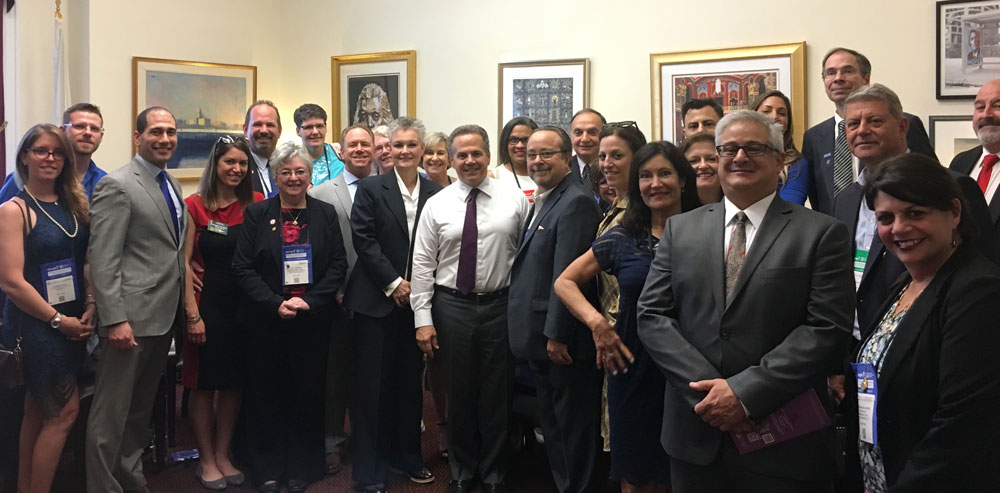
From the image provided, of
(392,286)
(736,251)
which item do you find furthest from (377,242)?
(736,251)

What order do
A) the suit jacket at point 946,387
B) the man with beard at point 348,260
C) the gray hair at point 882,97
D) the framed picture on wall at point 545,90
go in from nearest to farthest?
1. the suit jacket at point 946,387
2. the gray hair at point 882,97
3. the man with beard at point 348,260
4. the framed picture on wall at point 545,90

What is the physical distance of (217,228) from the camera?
370 centimetres

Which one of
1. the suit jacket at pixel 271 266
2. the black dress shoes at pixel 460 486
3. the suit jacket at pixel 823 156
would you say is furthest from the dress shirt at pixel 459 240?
the suit jacket at pixel 823 156

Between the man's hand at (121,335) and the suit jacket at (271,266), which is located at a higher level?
the suit jacket at (271,266)

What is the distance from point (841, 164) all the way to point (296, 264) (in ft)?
8.26

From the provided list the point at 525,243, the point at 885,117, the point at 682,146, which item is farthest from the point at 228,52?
the point at 885,117

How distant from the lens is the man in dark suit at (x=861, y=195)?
2.52 m

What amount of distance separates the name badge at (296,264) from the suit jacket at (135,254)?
0.49 m

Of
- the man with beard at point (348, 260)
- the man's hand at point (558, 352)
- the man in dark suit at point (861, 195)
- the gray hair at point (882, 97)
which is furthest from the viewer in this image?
the man with beard at point (348, 260)

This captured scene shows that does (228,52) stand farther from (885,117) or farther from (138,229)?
(885,117)

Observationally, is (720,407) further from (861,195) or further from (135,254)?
(135,254)

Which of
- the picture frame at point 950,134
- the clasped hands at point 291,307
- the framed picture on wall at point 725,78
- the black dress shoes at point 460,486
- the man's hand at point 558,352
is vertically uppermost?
the framed picture on wall at point 725,78

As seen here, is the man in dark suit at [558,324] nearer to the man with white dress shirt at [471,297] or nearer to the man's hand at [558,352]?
the man's hand at [558,352]

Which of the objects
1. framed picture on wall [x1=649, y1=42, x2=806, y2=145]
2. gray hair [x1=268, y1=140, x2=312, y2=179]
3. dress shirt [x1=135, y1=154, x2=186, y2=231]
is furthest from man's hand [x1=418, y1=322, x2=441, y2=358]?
framed picture on wall [x1=649, y1=42, x2=806, y2=145]
